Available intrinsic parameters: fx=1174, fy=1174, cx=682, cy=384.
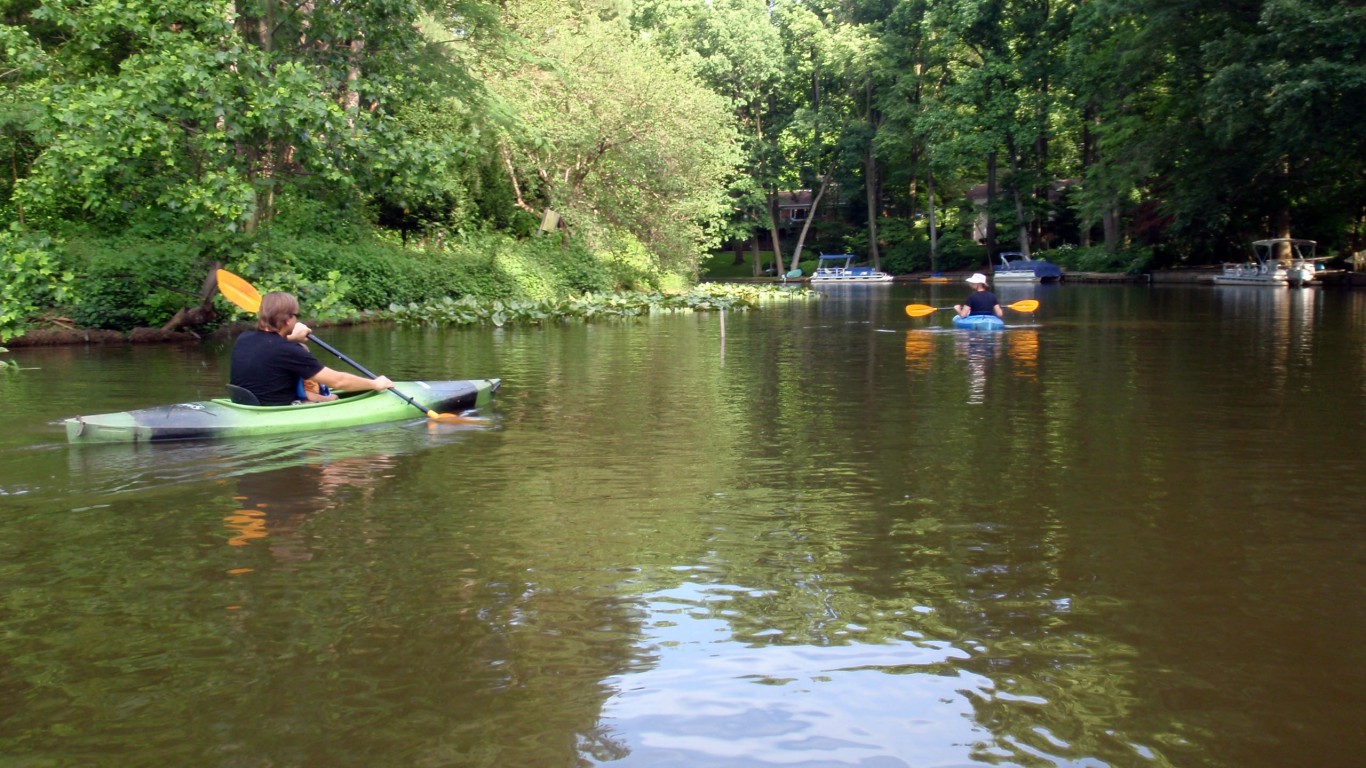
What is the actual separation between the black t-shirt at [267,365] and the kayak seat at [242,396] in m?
0.04

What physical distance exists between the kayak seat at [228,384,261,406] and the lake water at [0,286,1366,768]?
52cm

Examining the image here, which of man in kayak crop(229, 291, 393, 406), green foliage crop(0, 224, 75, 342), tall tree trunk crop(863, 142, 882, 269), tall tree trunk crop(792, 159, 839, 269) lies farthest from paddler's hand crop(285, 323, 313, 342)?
tall tree trunk crop(792, 159, 839, 269)

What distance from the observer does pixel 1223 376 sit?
43.9 ft

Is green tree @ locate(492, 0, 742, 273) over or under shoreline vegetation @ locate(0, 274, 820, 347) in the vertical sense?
over

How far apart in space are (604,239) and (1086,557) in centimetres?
2857

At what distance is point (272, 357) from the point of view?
31.8ft

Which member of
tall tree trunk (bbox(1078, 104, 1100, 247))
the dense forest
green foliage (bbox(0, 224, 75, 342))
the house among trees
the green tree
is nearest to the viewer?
green foliage (bbox(0, 224, 75, 342))

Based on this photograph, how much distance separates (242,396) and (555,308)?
1662 centimetres

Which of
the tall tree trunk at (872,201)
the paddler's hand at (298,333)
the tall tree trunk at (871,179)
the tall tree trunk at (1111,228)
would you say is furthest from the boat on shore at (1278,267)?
the paddler's hand at (298,333)

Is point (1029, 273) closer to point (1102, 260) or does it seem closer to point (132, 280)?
point (1102, 260)

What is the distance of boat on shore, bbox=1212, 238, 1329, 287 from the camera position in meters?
37.2

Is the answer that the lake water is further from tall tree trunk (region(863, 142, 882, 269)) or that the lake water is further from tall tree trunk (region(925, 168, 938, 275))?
tall tree trunk (region(863, 142, 882, 269))

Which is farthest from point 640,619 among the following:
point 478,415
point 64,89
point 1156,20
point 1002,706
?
point 1156,20

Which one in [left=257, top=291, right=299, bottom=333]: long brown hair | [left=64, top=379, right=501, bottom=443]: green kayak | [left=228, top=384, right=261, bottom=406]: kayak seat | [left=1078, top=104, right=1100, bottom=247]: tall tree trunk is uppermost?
[left=1078, top=104, right=1100, bottom=247]: tall tree trunk
